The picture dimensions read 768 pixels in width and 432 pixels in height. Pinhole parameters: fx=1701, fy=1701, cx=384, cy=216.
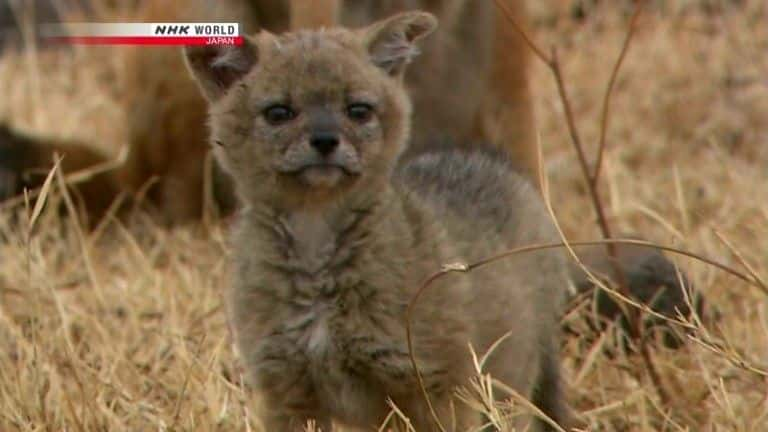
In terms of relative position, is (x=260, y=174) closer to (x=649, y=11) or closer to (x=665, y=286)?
(x=665, y=286)

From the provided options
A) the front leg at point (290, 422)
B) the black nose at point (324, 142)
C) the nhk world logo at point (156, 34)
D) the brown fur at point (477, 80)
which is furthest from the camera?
the brown fur at point (477, 80)

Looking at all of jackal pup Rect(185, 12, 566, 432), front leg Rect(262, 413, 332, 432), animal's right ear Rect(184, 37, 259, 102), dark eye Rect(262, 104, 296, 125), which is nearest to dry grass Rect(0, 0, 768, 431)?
jackal pup Rect(185, 12, 566, 432)

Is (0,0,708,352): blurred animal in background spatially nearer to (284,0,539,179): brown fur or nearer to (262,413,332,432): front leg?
(284,0,539,179): brown fur

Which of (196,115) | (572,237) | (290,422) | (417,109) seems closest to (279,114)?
(290,422)

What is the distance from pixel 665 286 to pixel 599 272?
0.15m

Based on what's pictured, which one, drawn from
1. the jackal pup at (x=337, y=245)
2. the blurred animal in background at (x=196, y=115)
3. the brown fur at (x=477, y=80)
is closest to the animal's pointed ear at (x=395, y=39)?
the jackal pup at (x=337, y=245)

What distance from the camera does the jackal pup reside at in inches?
108

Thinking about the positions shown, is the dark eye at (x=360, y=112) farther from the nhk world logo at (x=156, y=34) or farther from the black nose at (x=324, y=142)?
the nhk world logo at (x=156, y=34)

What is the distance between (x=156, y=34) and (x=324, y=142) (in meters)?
1.53

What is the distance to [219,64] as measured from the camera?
2.88 metres

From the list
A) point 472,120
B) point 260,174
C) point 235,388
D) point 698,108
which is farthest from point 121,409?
point 698,108

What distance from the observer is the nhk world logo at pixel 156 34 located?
2982 mm

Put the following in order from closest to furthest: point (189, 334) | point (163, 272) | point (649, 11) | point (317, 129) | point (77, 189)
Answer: point (317, 129), point (189, 334), point (163, 272), point (77, 189), point (649, 11)

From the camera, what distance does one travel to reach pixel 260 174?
9.14 feet
